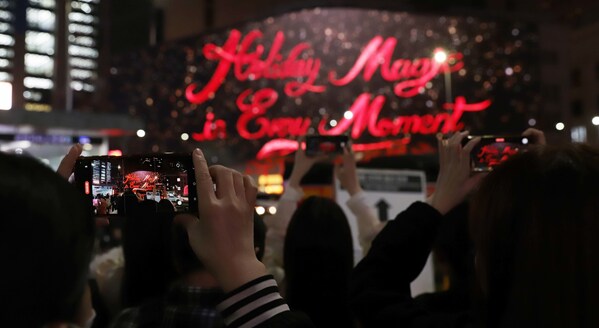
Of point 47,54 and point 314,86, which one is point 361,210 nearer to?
point 314,86

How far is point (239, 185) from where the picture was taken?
0.92 meters

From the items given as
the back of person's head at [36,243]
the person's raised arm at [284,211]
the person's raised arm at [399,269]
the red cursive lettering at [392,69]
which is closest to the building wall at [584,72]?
the red cursive lettering at [392,69]

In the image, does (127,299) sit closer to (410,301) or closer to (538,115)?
(410,301)

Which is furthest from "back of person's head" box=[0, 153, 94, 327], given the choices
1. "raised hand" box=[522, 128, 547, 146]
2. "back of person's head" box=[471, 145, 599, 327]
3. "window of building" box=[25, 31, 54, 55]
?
"window of building" box=[25, 31, 54, 55]

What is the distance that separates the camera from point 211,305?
1.38 meters

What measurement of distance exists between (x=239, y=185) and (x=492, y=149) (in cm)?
80

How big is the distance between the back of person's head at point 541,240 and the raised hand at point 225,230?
38cm

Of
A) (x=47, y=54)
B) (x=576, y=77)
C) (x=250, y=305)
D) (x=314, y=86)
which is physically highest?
(x=47, y=54)

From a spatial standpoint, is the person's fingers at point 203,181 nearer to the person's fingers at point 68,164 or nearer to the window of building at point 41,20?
the person's fingers at point 68,164

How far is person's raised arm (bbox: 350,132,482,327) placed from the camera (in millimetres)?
1176

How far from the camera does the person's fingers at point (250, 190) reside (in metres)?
0.94

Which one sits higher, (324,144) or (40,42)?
(40,42)

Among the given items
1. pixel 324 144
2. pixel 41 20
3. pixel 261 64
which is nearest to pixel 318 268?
pixel 324 144

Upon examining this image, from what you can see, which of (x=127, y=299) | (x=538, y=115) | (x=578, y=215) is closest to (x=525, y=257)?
(x=578, y=215)
